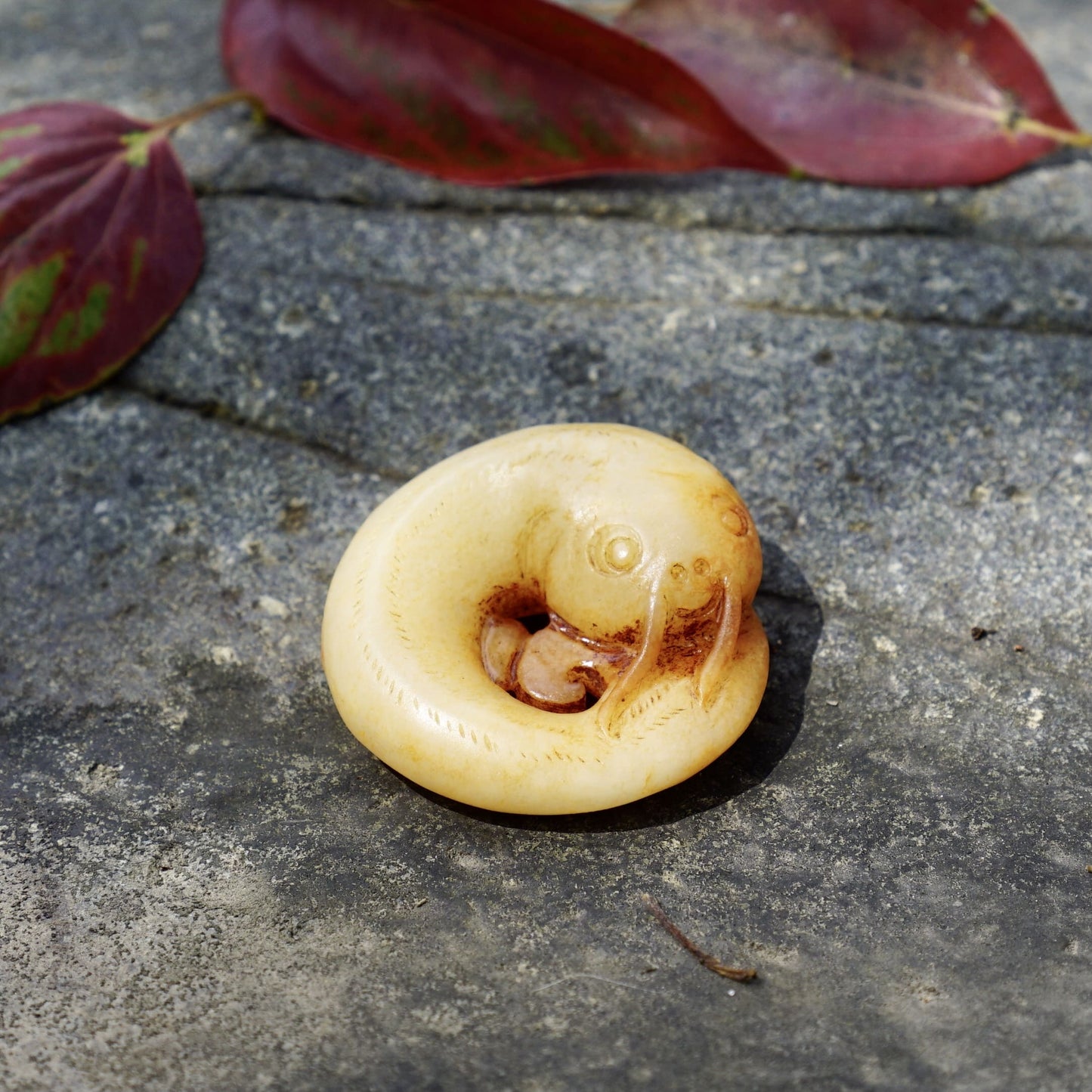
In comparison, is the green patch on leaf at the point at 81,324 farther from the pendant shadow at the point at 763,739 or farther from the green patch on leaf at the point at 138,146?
the pendant shadow at the point at 763,739

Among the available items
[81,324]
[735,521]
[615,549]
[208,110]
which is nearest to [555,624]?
[615,549]

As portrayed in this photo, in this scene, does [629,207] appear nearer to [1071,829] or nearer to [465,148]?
[465,148]

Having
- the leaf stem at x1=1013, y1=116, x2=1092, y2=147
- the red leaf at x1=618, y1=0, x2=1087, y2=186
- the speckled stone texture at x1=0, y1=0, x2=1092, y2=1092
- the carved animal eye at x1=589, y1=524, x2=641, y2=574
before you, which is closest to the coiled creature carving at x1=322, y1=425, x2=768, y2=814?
the carved animal eye at x1=589, y1=524, x2=641, y2=574

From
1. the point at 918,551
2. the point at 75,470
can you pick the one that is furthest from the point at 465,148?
the point at 918,551

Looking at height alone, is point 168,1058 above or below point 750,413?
below

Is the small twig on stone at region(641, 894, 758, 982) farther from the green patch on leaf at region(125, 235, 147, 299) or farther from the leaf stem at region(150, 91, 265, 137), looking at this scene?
the leaf stem at region(150, 91, 265, 137)

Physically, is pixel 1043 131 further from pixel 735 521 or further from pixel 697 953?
pixel 697 953
